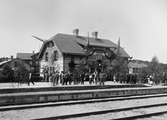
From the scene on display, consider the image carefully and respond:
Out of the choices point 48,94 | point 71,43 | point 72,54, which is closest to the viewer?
point 48,94

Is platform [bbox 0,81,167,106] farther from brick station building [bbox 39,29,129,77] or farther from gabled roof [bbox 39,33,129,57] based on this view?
gabled roof [bbox 39,33,129,57]

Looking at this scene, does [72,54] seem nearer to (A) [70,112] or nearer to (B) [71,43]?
(B) [71,43]

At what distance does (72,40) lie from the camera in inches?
1876

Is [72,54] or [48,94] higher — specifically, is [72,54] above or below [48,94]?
above

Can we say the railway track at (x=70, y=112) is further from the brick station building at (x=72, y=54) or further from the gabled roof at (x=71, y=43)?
the gabled roof at (x=71, y=43)

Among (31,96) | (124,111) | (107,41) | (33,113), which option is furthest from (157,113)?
(107,41)

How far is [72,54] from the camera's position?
42.8 meters

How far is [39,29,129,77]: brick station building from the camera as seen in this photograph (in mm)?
41897

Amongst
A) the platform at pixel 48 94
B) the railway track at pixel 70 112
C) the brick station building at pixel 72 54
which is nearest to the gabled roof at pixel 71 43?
the brick station building at pixel 72 54

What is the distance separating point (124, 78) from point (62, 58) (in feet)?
39.6

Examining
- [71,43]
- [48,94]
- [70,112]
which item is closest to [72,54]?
[71,43]

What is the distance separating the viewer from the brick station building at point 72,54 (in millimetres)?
41897

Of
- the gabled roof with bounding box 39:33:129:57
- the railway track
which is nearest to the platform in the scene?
the railway track

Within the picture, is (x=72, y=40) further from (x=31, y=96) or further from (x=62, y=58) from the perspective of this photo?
(x=31, y=96)
